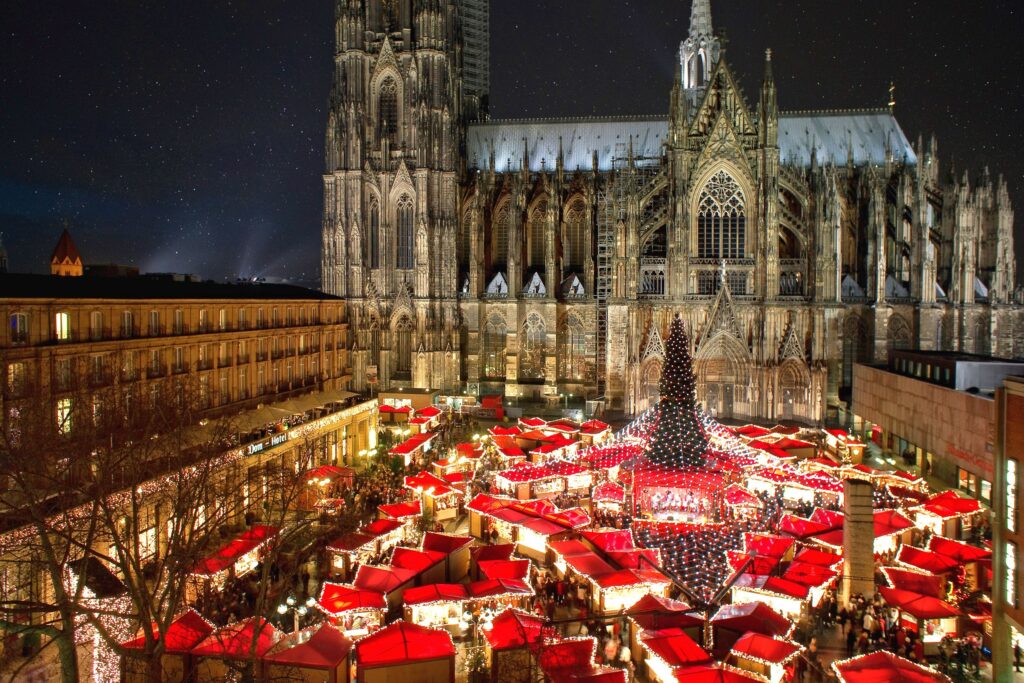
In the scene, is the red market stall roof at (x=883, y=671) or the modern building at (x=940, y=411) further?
the modern building at (x=940, y=411)

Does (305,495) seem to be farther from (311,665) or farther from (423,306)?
(423,306)

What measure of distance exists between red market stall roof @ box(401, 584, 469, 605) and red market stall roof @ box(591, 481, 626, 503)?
1098cm

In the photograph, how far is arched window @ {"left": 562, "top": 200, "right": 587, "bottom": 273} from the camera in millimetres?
58281

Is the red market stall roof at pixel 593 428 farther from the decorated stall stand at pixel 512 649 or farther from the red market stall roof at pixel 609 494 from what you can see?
the decorated stall stand at pixel 512 649

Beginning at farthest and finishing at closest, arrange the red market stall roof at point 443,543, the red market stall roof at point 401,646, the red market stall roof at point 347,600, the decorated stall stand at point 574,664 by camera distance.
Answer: the red market stall roof at point 443,543 < the red market stall roof at point 347,600 < the red market stall roof at point 401,646 < the decorated stall stand at point 574,664

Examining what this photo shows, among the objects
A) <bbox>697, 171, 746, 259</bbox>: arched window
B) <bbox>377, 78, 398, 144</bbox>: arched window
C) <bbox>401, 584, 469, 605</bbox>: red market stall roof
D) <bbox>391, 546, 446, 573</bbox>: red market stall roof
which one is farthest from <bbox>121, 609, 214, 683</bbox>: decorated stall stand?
<bbox>377, 78, 398, 144</bbox>: arched window

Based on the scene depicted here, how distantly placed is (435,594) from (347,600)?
2353 millimetres

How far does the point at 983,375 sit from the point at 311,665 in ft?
99.7

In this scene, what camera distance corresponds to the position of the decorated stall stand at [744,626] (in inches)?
712

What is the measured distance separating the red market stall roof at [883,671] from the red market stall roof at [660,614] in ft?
11.7

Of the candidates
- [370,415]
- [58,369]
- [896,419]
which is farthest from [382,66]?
[896,419]

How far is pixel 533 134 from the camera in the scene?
62031 mm

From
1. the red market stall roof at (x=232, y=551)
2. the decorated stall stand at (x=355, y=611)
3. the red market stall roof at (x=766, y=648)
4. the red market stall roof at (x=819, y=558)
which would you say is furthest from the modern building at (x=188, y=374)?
the red market stall roof at (x=819, y=558)

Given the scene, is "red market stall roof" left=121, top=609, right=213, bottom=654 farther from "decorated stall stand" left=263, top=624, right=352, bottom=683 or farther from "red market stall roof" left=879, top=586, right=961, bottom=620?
"red market stall roof" left=879, top=586, right=961, bottom=620
